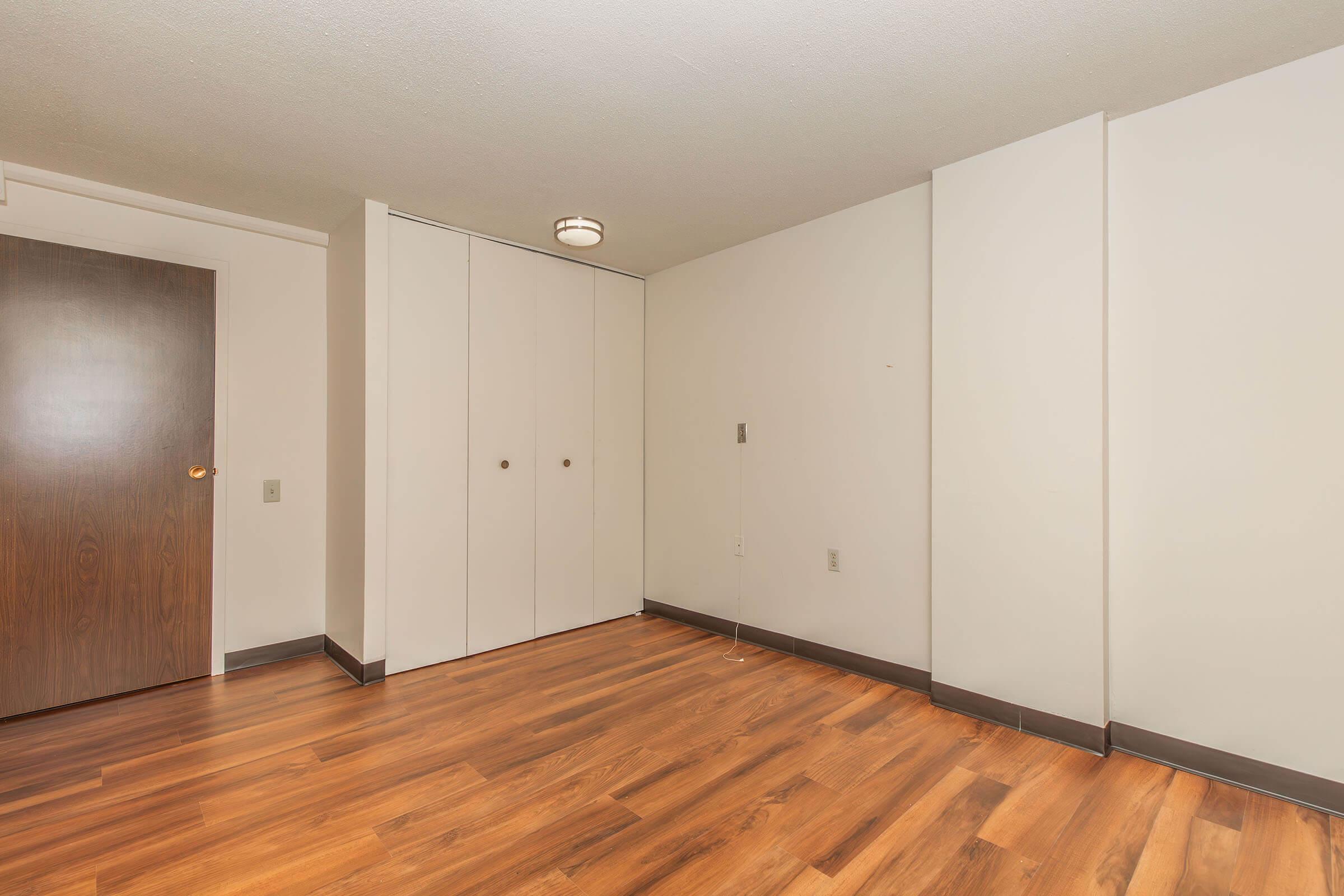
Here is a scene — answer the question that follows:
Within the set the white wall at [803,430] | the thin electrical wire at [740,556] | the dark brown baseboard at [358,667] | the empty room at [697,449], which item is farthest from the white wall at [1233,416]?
the dark brown baseboard at [358,667]

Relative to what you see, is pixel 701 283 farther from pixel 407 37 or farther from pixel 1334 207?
pixel 1334 207

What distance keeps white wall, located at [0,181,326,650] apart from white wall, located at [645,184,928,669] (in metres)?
2.15

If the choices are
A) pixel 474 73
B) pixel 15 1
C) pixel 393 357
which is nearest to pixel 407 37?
pixel 474 73

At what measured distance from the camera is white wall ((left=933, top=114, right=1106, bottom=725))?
7.97ft

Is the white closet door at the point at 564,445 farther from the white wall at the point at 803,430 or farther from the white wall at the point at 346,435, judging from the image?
the white wall at the point at 346,435

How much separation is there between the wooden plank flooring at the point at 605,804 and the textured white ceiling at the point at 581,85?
8.05 ft

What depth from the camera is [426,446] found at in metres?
3.46

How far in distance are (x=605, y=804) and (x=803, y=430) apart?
218cm

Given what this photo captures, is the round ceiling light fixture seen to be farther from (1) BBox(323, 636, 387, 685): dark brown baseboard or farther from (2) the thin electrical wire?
(1) BBox(323, 636, 387, 685): dark brown baseboard

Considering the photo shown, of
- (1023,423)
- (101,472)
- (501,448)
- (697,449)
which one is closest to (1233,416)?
(1023,423)

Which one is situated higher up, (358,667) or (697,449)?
(697,449)

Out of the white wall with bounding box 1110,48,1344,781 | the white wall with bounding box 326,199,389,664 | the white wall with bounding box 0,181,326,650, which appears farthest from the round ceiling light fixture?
the white wall with bounding box 1110,48,1344,781

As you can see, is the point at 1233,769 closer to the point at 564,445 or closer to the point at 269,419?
the point at 564,445

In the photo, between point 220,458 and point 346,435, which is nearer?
point 220,458
